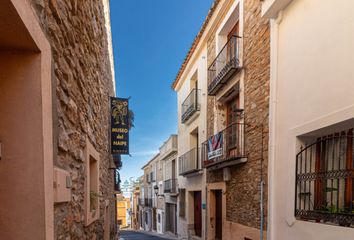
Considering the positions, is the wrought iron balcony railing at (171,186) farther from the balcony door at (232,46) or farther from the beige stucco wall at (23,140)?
the beige stucco wall at (23,140)

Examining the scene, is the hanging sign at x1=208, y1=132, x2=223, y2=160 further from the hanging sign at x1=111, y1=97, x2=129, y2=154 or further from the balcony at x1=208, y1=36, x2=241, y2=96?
the hanging sign at x1=111, y1=97, x2=129, y2=154

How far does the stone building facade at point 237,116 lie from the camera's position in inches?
222

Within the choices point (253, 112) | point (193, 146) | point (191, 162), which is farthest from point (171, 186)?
point (253, 112)

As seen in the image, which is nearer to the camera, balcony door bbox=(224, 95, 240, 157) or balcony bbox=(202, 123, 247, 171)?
balcony bbox=(202, 123, 247, 171)

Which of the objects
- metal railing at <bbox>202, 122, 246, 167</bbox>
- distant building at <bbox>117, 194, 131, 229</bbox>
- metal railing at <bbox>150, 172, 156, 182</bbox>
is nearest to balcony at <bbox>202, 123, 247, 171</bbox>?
metal railing at <bbox>202, 122, 246, 167</bbox>

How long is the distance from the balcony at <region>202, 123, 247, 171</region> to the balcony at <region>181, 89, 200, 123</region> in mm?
2474

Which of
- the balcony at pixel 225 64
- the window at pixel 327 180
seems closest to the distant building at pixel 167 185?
the balcony at pixel 225 64

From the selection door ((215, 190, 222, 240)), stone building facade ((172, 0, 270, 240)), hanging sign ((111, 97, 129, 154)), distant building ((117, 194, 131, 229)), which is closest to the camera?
stone building facade ((172, 0, 270, 240))

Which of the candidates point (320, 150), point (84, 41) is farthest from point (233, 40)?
point (84, 41)

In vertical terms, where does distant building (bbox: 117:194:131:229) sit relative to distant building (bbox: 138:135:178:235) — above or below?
below

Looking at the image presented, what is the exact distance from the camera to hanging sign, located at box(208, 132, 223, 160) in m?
A: 7.51

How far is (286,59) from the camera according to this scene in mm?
4703

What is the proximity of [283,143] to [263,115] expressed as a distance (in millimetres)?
1011

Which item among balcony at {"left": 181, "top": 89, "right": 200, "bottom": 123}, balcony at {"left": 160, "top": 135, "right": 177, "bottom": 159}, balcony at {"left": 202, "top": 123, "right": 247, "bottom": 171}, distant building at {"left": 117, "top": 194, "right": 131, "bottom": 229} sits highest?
balcony at {"left": 181, "top": 89, "right": 200, "bottom": 123}
